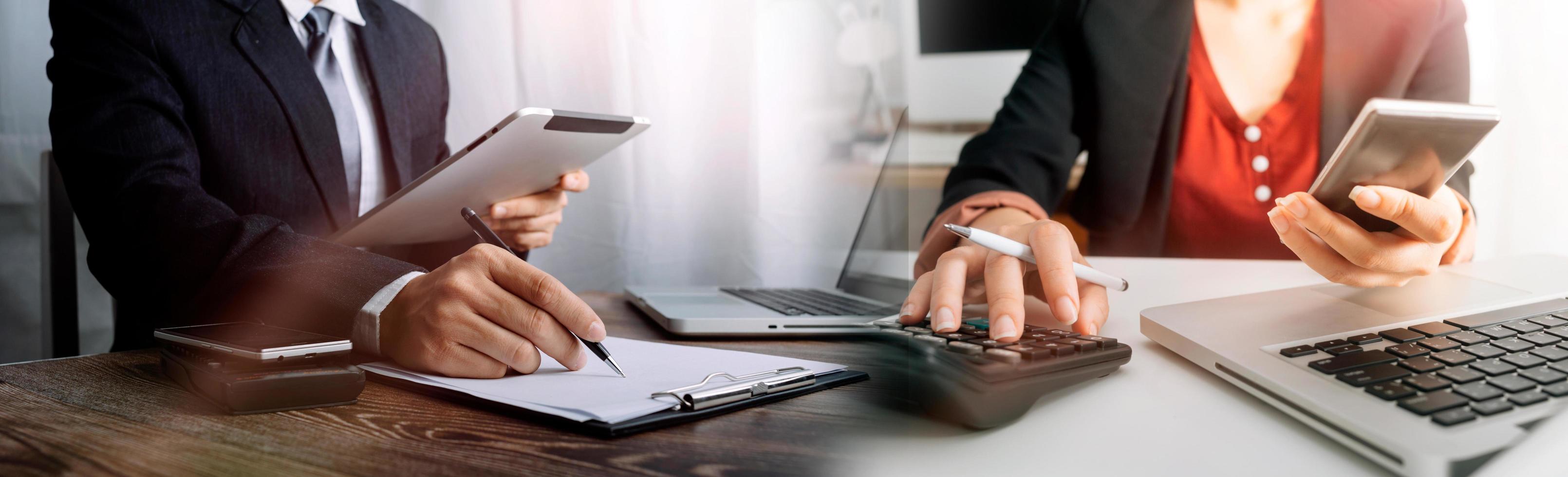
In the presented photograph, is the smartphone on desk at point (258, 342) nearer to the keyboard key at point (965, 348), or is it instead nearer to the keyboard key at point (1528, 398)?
the keyboard key at point (965, 348)

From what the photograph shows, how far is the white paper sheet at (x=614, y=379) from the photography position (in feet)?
0.80

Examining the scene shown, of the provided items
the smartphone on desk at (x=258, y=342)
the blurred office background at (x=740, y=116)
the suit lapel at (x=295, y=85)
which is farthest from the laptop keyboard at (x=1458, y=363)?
the suit lapel at (x=295, y=85)

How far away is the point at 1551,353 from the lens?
25 centimetres

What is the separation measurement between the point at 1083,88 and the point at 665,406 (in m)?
0.73

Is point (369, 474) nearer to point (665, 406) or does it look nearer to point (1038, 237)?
point (665, 406)

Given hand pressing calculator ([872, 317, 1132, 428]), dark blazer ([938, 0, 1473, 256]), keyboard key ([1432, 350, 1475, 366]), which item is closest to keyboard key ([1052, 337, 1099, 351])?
hand pressing calculator ([872, 317, 1132, 428])

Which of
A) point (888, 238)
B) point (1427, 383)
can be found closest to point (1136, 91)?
point (888, 238)

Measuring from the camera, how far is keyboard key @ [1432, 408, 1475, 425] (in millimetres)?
184

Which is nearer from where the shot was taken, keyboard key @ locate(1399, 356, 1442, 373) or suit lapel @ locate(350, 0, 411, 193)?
keyboard key @ locate(1399, 356, 1442, 373)

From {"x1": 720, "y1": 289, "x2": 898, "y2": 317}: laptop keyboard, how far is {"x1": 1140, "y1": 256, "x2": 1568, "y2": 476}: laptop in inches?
6.5

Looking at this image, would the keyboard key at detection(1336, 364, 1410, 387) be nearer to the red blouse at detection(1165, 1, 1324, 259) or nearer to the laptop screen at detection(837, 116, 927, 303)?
the laptop screen at detection(837, 116, 927, 303)

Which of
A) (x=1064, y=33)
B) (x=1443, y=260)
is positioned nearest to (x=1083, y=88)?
(x=1064, y=33)

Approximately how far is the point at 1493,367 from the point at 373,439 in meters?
0.34

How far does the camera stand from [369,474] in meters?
0.20
